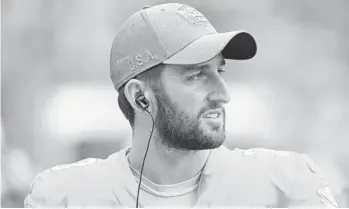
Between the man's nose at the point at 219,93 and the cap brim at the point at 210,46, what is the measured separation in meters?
0.08

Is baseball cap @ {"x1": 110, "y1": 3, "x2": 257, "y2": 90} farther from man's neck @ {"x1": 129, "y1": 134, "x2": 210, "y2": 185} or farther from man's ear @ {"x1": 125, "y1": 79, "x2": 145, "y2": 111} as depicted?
man's neck @ {"x1": 129, "y1": 134, "x2": 210, "y2": 185}

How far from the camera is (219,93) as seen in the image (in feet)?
6.13

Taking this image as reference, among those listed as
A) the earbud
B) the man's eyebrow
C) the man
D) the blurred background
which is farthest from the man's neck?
the blurred background

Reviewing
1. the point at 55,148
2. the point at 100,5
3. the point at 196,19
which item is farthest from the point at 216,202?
the point at 100,5

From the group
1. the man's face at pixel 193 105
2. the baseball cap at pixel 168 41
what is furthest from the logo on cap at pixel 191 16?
the man's face at pixel 193 105

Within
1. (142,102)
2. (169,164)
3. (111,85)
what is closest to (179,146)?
(169,164)

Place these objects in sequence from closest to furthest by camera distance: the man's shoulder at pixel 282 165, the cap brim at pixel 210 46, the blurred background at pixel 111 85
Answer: the cap brim at pixel 210 46 → the man's shoulder at pixel 282 165 → the blurred background at pixel 111 85

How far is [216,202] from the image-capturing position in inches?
77.3

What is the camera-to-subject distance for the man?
188 centimetres

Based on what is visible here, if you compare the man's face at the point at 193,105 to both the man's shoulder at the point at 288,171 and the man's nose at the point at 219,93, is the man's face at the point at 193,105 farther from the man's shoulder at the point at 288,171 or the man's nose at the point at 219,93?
the man's shoulder at the point at 288,171

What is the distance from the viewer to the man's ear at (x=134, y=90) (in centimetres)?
Result: 199

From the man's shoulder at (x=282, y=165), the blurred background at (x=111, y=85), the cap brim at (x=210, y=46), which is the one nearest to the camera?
the cap brim at (x=210, y=46)

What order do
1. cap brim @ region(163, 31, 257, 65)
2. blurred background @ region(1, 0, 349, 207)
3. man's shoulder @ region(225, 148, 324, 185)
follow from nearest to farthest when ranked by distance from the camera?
cap brim @ region(163, 31, 257, 65) → man's shoulder @ region(225, 148, 324, 185) → blurred background @ region(1, 0, 349, 207)

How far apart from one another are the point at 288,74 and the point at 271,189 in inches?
93.3
